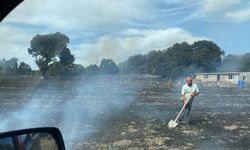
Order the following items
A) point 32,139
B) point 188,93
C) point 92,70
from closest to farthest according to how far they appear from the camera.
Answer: point 32,139 → point 188,93 → point 92,70

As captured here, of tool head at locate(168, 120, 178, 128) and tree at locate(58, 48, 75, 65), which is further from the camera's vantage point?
tree at locate(58, 48, 75, 65)

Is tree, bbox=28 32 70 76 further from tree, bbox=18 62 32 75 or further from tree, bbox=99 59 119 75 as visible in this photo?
tree, bbox=18 62 32 75

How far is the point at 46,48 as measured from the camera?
172ft

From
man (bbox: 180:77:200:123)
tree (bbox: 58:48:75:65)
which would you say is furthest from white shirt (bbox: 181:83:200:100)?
tree (bbox: 58:48:75:65)

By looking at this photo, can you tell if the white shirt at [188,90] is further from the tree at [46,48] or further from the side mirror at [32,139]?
the tree at [46,48]

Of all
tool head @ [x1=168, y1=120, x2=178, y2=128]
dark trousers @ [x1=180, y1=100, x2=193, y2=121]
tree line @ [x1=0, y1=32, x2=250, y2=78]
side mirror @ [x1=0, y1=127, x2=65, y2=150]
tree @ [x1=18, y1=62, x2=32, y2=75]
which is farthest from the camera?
tree @ [x1=18, y1=62, x2=32, y2=75]

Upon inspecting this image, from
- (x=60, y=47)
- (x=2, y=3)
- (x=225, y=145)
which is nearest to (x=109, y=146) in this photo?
(x=225, y=145)

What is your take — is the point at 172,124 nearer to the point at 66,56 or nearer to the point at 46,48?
the point at 66,56

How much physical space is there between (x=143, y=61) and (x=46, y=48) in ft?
34.9

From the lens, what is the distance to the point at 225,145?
12.0 meters

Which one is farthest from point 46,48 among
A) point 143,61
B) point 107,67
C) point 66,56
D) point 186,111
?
point 186,111

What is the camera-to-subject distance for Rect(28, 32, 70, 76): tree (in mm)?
50500

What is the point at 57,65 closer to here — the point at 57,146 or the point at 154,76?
the point at 154,76

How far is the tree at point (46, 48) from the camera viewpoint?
5050 centimetres
